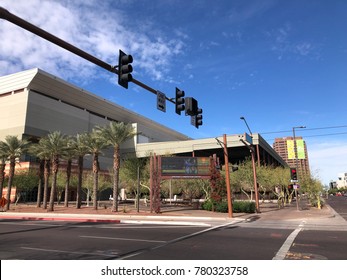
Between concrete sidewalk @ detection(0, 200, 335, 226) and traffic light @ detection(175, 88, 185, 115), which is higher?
traffic light @ detection(175, 88, 185, 115)

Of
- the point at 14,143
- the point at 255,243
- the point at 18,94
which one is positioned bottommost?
the point at 255,243

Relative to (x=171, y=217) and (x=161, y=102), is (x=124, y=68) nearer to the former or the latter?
(x=161, y=102)

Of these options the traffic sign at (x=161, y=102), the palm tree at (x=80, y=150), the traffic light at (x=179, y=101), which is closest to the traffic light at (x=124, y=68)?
the traffic sign at (x=161, y=102)

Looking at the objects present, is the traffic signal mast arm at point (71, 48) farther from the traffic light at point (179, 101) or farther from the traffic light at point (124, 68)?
the traffic light at point (179, 101)

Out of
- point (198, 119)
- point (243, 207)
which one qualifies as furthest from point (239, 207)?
point (198, 119)

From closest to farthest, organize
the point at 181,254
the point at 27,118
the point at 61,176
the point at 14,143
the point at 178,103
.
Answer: the point at 181,254 → the point at 178,103 → the point at 14,143 → the point at 61,176 → the point at 27,118

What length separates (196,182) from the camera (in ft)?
153

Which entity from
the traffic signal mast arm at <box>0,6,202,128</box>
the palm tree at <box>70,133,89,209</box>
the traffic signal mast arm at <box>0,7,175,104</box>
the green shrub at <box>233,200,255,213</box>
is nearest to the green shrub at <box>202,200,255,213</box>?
the green shrub at <box>233,200,255,213</box>

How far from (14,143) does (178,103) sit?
37686 millimetres

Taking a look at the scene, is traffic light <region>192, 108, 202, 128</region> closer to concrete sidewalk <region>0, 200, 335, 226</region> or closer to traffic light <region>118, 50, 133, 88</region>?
traffic light <region>118, 50, 133, 88</region>

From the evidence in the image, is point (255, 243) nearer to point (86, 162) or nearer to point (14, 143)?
point (14, 143)

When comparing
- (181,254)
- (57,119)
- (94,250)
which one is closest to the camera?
(181,254)

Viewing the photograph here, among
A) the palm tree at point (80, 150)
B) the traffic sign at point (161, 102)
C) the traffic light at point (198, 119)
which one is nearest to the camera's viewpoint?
the traffic sign at point (161, 102)

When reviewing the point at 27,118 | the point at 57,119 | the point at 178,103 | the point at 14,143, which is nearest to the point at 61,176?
the point at 14,143
